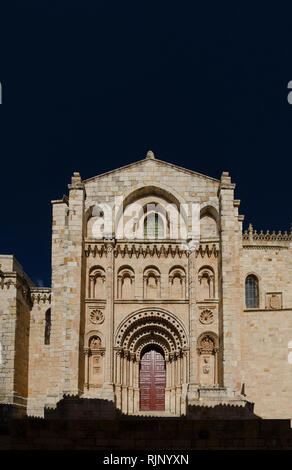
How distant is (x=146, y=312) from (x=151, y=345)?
5.59 feet

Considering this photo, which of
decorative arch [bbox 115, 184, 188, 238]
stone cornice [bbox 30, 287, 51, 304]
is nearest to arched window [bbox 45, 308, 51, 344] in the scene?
stone cornice [bbox 30, 287, 51, 304]

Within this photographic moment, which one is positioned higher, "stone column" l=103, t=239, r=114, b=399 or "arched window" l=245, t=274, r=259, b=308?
"arched window" l=245, t=274, r=259, b=308

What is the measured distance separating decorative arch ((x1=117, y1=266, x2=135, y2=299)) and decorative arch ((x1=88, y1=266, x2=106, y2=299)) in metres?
0.74

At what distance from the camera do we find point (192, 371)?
27594mm

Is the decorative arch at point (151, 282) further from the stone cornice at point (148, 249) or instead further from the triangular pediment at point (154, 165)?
the triangular pediment at point (154, 165)

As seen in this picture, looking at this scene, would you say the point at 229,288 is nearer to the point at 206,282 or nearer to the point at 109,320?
the point at 206,282

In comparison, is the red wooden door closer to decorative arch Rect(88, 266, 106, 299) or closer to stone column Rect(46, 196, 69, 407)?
decorative arch Rect(88, 266, 106, 299)

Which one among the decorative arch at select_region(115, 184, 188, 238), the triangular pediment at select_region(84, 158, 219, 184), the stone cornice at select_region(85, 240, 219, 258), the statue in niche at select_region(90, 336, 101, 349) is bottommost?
the statue in niche at select_region(90, 336, 101, 349)

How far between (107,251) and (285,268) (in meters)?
12.5

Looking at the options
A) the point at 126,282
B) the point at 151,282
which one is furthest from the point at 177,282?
the point at 126,282

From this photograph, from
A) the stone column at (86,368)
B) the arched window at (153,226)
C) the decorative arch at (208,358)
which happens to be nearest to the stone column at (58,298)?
the stone column at (86,368)

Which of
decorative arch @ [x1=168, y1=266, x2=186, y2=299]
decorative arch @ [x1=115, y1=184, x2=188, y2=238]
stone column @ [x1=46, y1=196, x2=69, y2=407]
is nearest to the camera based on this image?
stone column @ [x1=46, y1=196, x2=69, y2=407]

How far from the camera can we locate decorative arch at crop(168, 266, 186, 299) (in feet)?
95.6
